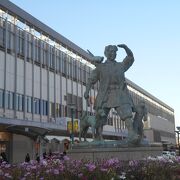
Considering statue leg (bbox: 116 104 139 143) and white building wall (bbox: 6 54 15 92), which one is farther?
white building wall (bbox: 6 54 15 92)

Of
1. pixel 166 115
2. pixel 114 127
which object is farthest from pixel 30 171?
pixel 166 115

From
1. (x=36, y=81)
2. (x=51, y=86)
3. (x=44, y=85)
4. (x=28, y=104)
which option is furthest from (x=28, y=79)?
(x=51, y=86)

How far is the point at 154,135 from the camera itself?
3957 inches

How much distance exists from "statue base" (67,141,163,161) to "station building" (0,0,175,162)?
896 inches

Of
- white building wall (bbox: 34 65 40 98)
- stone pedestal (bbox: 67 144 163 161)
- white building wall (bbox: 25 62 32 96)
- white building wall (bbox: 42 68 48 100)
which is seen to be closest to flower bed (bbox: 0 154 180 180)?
stone pedestal (bbox: 67 144 163 161)

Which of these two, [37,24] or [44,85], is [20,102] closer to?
[44,85]

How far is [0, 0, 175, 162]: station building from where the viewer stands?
42.9 metres

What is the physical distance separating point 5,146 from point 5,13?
500 inches

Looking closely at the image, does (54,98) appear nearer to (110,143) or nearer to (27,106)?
(27,106)

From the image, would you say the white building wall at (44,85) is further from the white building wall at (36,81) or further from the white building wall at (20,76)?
the white building wall at (20,76)

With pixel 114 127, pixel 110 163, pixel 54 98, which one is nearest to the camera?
pixel 110 163

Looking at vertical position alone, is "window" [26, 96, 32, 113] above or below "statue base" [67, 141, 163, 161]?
above

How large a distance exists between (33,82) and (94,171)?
42901 millimetres

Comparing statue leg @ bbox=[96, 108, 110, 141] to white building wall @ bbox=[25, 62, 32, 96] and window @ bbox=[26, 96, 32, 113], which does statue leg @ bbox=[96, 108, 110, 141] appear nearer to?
window @ bbox=[26, 96, 32, 113]
